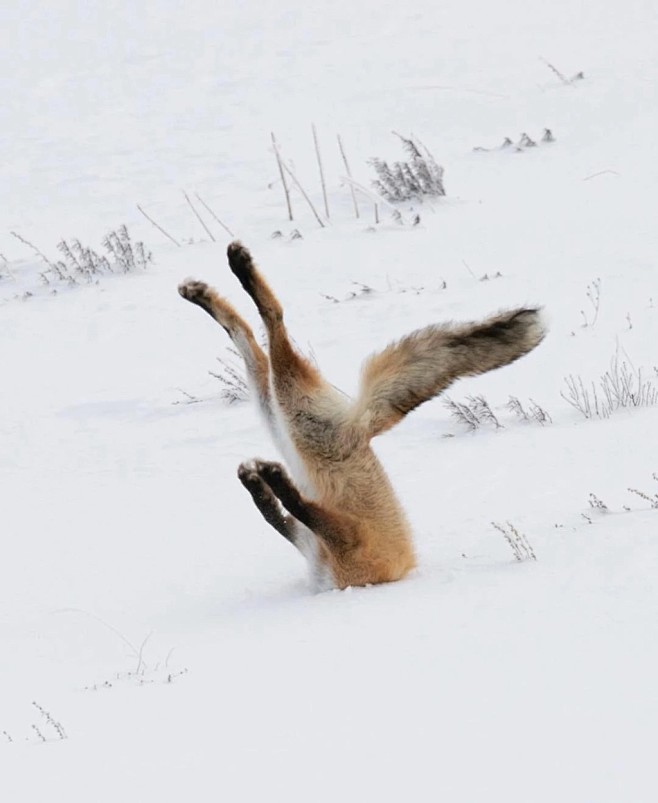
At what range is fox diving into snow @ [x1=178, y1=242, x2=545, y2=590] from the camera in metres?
4.80

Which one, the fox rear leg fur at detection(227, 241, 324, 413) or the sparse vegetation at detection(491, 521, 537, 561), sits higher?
the fox rear leg fur at detection(227, 241, 324, 413)

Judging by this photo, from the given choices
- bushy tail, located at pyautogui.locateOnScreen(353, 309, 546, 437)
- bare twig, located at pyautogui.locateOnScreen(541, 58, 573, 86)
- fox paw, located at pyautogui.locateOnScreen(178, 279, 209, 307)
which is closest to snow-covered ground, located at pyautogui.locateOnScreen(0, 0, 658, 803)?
bare twig, located at pyautogui.locateOnScreen(541, 58, 573, 86)

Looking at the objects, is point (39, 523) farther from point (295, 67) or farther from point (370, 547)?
point (295, 67)

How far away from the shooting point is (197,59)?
17.0 m

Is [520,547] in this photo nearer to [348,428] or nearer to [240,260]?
[348,428]

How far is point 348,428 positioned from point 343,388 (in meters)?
3.08

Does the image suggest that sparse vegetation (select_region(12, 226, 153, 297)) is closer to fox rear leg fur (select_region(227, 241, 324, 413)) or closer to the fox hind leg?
fox rear leg fur (select_region(227, 241, 324, 413))

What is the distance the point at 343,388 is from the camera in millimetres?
8164

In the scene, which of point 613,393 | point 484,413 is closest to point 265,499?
point 484,413

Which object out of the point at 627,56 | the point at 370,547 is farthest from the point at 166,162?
the point at 370,547

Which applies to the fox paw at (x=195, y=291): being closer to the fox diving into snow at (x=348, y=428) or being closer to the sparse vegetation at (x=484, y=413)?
the fox diving into snow at (x=348, y=428)

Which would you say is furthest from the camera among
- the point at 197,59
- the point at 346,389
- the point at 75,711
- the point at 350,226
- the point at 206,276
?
the point at 197,59

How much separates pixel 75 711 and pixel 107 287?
24.5 ft

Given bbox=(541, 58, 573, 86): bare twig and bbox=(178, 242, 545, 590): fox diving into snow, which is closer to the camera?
bbox=(178, 242, 545, 590): fox diving into snow
